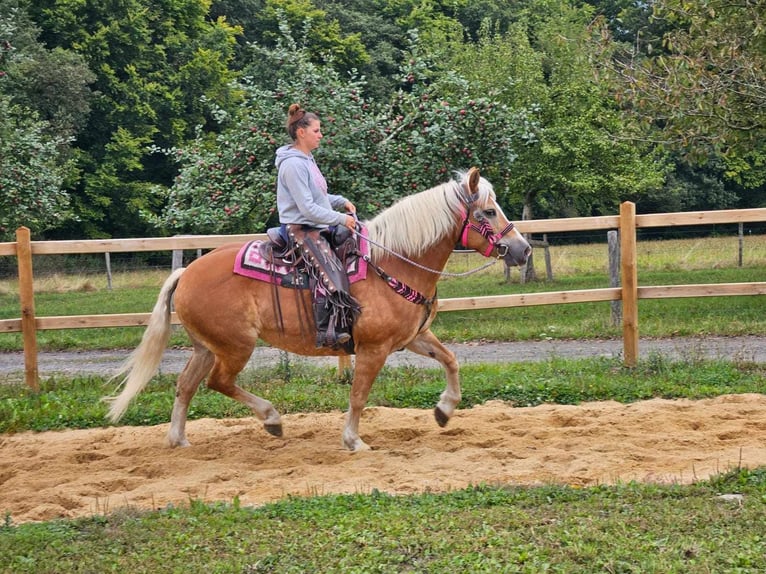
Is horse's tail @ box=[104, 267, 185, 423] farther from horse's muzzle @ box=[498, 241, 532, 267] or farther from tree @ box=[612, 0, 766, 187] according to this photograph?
tree @ box=[612, 0, 766, 187]

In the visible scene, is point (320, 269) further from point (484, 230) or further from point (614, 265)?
point (614, 265)

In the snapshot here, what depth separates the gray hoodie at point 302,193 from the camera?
6.72 meters

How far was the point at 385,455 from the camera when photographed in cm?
677

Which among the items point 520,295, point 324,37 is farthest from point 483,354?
point 324,37

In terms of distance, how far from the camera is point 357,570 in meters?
4.15

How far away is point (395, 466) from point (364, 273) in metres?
1.52

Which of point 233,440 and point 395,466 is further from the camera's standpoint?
point 233,440

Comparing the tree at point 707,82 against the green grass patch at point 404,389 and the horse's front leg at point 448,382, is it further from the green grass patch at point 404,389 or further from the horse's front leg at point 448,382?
the horse's front leg at point 448,382

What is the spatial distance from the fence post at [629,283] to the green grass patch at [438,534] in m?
4.18

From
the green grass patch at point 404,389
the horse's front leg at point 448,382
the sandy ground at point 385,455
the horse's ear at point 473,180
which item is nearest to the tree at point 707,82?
the green grass patch at point 404,389

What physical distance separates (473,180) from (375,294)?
1167mm

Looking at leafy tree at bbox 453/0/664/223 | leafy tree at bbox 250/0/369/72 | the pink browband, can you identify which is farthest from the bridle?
leafy tree at bbox 250/0/369/72

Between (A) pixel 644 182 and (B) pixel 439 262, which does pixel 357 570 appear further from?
(A) pixel 644 182

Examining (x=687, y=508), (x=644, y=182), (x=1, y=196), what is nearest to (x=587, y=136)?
(x=644, y=182)
